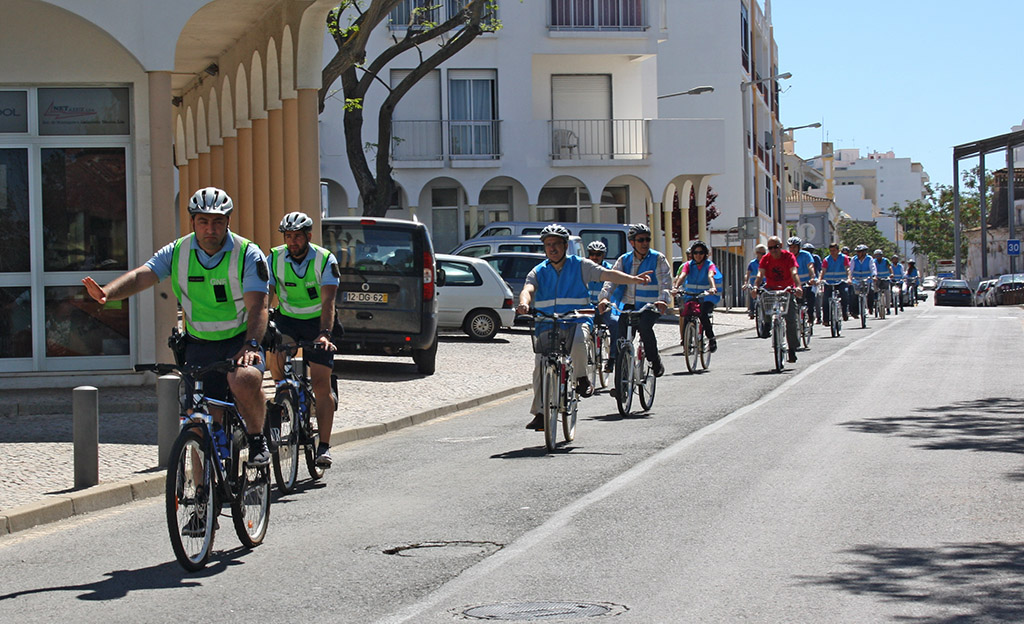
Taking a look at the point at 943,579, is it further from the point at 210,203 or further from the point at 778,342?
the point at 778,342

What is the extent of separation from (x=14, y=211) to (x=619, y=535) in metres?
10.4

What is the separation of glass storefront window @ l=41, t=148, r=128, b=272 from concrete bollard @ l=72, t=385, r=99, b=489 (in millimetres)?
6450

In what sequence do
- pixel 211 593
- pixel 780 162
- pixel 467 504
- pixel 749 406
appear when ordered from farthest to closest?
pixel 780 162 → pixel 749 406 → pixel 467 504 → pixel 211 593

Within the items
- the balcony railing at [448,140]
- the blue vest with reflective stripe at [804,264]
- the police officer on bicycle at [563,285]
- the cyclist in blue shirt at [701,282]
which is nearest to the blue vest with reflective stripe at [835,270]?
the blue vest with reflective stripe at [804,264]

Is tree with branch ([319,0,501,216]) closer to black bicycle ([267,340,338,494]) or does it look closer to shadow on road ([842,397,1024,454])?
shadow on road ([842,397,1024,454])

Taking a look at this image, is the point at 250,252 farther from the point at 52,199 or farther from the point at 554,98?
the point at 554,98

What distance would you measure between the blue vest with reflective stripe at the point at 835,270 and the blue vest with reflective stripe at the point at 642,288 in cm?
1324

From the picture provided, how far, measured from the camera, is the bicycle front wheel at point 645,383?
1429cm

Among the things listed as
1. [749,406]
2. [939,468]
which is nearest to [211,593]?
[939,468]

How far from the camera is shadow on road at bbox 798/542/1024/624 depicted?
579cm

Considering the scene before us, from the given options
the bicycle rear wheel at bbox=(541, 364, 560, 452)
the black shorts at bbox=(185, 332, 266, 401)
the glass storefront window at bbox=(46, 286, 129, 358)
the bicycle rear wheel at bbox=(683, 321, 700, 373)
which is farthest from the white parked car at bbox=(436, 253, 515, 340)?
the black shorts at bbox=(185, 332, 266, 401)

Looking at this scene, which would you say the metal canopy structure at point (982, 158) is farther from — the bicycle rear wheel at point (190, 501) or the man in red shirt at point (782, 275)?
the bicycle rear wheel at point (190, 501)

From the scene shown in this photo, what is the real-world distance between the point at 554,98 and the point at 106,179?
25585 millimetres

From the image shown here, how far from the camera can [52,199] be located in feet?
51.8
